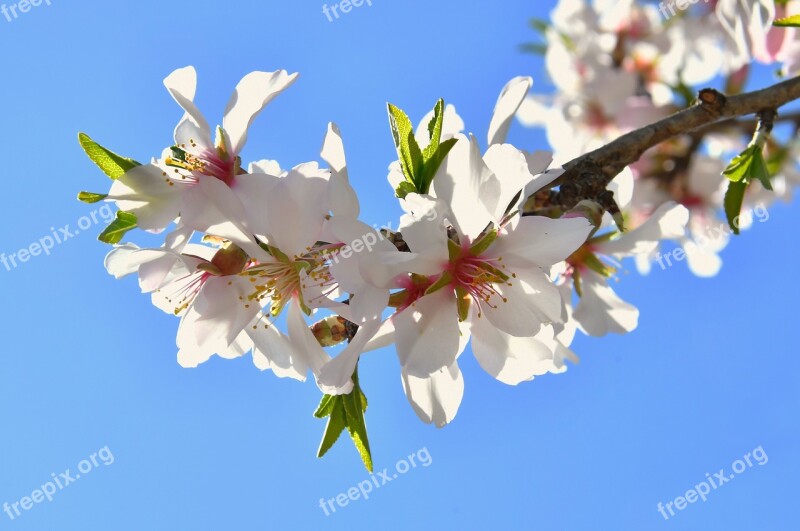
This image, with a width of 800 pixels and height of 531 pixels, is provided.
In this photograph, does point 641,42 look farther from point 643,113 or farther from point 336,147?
point 336,147

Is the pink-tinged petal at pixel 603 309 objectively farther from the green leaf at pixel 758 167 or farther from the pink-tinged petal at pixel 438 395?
the pink-tinged petal at pixel 438 395

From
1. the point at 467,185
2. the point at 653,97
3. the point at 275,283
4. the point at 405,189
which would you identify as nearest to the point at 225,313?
the point at 275,283

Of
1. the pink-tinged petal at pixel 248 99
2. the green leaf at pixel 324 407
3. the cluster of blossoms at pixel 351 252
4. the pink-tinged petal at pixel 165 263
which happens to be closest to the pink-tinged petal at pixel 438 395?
the cluster of blossoms at pixel 351 252

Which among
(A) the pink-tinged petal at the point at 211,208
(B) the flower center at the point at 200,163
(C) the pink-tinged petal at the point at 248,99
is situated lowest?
(A) the pink-tinged petal at the point at 211,208

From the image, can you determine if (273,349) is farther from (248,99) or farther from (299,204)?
(248,99)

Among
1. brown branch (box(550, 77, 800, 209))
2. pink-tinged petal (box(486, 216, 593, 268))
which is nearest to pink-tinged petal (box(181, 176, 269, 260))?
pink-tinged petal (box(486, 216, 593, 268))

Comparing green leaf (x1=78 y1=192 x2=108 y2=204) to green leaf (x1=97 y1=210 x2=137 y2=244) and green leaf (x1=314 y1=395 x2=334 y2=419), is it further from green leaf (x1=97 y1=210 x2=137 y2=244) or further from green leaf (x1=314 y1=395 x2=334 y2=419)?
green leaf (x1=314 y1=395 x2=334 y2=419)
